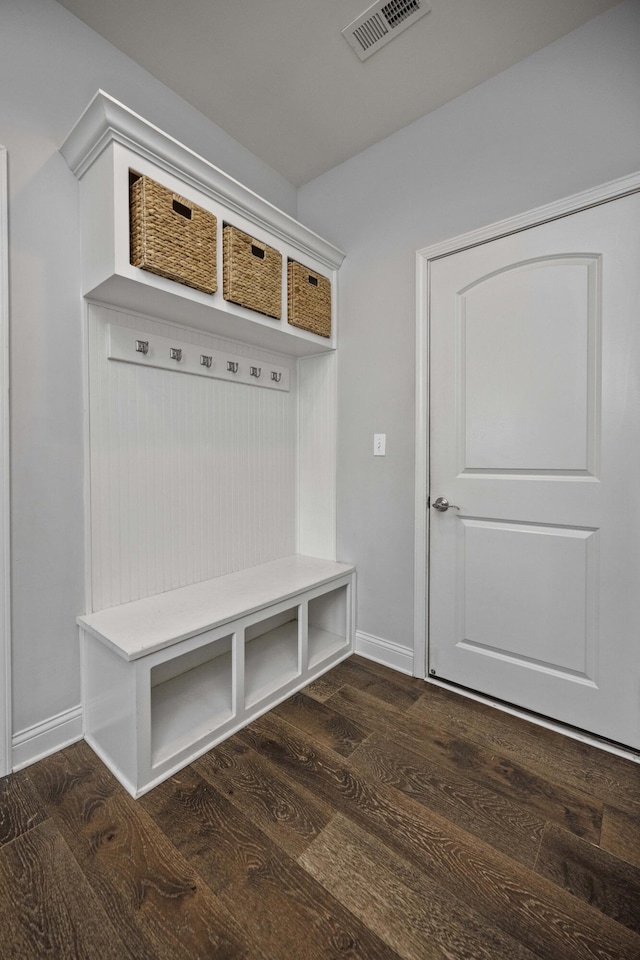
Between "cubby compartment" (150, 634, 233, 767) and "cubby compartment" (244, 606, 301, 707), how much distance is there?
0.33 feet

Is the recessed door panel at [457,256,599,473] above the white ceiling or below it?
below

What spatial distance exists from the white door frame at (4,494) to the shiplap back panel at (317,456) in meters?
1.50

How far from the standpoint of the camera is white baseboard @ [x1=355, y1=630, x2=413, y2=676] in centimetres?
215

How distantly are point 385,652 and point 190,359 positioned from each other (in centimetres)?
180

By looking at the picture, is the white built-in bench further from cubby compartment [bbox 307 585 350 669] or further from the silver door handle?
the silver door handle

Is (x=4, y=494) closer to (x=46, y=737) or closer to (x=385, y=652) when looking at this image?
(x=46, y=737)

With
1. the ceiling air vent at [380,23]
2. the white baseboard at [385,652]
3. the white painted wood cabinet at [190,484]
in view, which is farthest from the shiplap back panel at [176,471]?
the ceiling air vent at [380,23]

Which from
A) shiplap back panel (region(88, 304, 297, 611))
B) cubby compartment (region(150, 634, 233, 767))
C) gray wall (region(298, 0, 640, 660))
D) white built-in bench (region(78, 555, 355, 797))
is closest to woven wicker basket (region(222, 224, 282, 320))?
shiplap back panel (region(88, 304, 297, 611))

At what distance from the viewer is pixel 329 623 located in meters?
2.47

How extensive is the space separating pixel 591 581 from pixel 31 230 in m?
2.47

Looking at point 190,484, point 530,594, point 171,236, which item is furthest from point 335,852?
point 171,236

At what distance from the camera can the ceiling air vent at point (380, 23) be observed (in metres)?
1.55

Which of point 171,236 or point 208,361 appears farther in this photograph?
point 208,361

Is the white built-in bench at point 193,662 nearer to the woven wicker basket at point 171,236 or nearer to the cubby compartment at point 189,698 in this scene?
the cubby compartment at point 189,698
